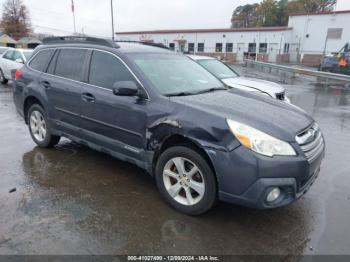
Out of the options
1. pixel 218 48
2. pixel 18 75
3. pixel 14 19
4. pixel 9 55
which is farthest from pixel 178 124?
pixel 14 19

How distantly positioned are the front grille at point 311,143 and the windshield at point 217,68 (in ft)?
17.9

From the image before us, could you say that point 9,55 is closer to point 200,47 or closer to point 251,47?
A: point 251,47

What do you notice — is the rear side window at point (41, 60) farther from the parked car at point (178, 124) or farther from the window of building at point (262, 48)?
the window of building at point (262, 48)

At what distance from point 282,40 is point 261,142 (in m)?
45.7

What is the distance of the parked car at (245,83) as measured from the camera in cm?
769

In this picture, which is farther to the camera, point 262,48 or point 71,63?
point 262,48

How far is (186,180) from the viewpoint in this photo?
3537 mm

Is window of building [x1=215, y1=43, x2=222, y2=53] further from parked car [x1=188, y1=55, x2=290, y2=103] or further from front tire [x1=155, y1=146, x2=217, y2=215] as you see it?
front tire [x1=155, y1=146, x2=217, y2=215]

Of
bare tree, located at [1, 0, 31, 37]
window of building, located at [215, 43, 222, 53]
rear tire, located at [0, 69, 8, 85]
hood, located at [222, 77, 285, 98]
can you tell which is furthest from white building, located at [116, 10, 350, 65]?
bare tree, located at [1, 0, 31, 37]

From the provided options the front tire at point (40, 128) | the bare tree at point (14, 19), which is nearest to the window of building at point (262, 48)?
the front tire at point (40, 128)

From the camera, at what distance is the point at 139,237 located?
3.15 metres

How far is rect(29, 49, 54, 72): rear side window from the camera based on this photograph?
5.31 metres

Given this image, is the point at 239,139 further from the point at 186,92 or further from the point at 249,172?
the point at 186,92

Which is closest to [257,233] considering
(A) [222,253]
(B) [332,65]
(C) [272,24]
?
(A) [222,253]
